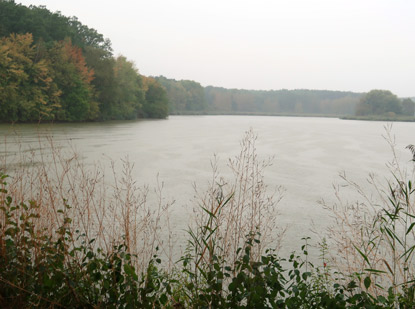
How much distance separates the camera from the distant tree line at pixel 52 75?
3125cm

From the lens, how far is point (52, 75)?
1390 inches

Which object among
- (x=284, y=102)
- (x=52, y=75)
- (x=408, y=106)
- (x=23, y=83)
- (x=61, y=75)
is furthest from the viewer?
(x=284, y=102)

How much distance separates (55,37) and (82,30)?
13401 mm

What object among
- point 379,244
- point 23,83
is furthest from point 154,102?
point 379,244

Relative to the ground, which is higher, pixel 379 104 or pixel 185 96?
pixel 185 96

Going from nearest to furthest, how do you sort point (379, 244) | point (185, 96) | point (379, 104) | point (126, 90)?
1. point (379, 244)
2. point (126, 90)
3. point (379, 104)
4. point (185, 96)

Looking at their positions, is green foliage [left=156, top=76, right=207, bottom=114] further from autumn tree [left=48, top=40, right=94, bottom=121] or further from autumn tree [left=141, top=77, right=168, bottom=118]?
autumn tree [left=48, top=40, right=94, bottom=121]

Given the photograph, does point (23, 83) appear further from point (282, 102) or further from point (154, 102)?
point (282, 102)

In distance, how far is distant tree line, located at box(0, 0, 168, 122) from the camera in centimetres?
3125

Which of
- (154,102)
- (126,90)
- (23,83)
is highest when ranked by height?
(126,90)

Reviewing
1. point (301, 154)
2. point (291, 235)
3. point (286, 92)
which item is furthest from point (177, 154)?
point (286, 92)

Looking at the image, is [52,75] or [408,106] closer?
[52,75]

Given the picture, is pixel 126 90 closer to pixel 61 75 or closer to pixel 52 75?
pixel 61 75

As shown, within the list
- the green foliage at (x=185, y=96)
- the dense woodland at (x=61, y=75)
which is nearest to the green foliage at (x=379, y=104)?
the green foliage at (x=185, y=96)
